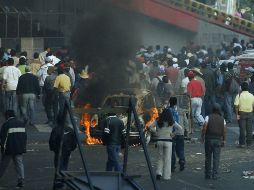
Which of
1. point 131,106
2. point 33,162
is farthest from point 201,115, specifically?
point 131,106

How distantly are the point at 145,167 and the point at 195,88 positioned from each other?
235 inches

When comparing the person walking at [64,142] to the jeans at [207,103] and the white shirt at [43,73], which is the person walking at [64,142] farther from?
the jeans at [207,103]

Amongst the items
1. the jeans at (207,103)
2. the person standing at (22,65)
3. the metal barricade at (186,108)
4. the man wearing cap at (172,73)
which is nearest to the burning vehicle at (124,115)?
the metal barricade at (186,108)

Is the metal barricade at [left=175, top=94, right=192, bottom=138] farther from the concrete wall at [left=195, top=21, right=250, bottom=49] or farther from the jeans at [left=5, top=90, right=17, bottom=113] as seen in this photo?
the concrete wall at [left=195, top=21, right=250, bottom=49]

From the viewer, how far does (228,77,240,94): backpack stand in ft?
88.0

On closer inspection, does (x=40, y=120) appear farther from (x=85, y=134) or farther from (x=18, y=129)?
(x=18, y=129)

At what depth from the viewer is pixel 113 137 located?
17750 mm

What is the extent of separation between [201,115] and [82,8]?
440 centimetres

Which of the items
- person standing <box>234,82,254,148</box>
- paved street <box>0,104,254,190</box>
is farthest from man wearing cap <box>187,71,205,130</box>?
person standing <box>234,82,254,148</box>

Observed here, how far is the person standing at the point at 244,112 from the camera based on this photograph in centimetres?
2247

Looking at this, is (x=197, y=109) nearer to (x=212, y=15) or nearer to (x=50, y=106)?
(x=50, y=106)

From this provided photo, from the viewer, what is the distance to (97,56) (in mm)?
21922

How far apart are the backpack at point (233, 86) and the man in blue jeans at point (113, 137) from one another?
945cm

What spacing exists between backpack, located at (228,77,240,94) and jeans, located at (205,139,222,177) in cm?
824
